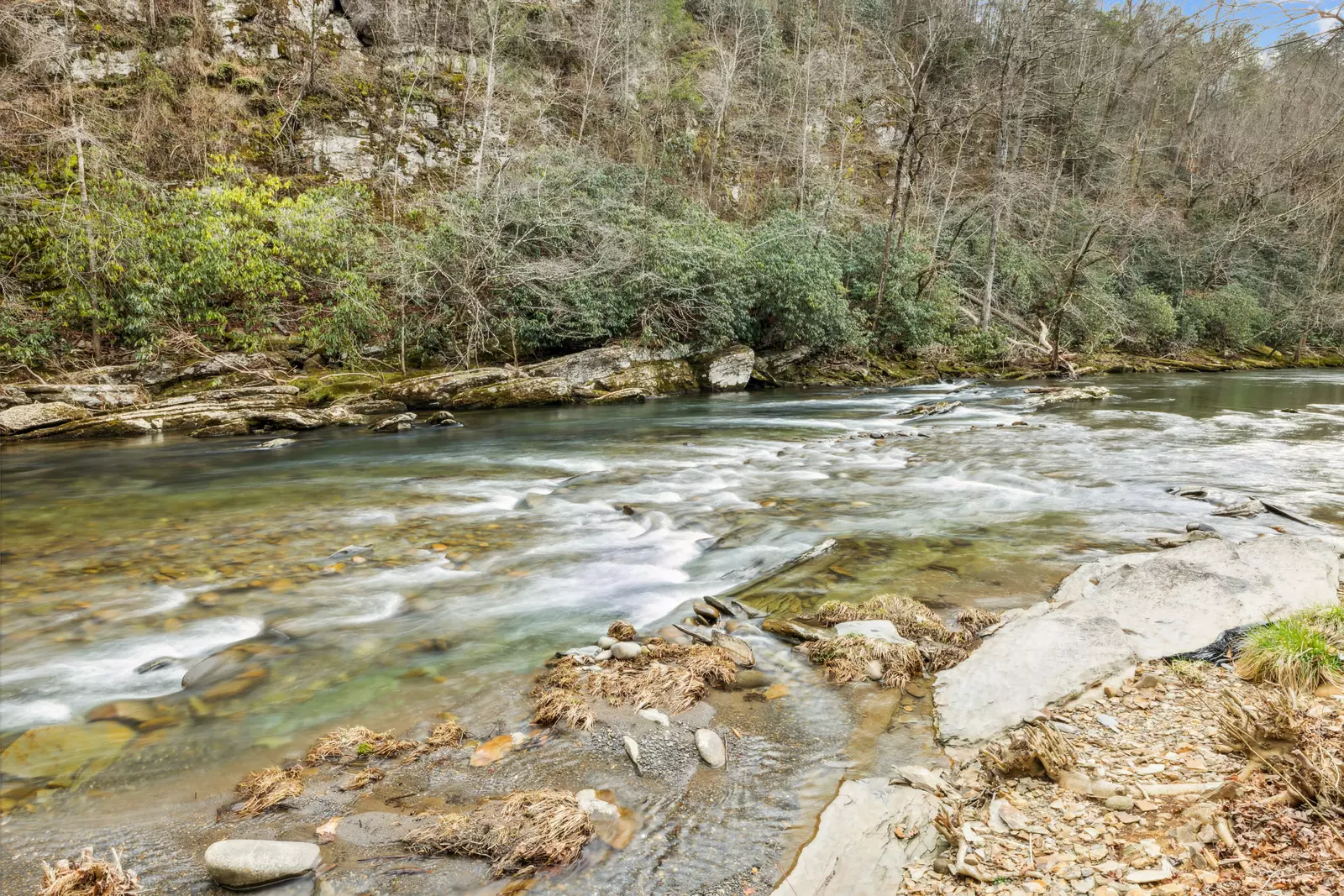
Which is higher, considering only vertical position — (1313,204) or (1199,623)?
(1313,204)

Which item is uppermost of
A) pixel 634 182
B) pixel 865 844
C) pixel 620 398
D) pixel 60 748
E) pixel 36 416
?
pixel 634 182

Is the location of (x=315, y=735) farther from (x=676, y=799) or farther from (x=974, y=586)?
(x=974, y=586)

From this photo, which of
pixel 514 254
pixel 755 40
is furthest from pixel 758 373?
pixel 755 40

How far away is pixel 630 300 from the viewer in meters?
19.1

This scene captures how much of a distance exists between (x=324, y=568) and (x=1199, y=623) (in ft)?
22.2

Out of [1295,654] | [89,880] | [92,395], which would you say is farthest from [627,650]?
[92,395]

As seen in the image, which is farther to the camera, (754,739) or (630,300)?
(630,300)

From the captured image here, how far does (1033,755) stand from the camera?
2.69m

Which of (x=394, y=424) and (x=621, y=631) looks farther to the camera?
(x=394, y=424)

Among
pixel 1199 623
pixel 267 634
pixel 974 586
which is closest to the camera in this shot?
pixel 1199 623

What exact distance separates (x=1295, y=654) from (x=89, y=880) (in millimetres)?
5207

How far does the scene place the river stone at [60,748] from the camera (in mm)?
Answer: 3287

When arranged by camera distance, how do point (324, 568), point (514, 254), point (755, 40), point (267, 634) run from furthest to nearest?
point (755, 40), point (514, 254), point (324, 568), point (267, 634)

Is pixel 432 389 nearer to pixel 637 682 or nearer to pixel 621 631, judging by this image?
pixel 621 631
